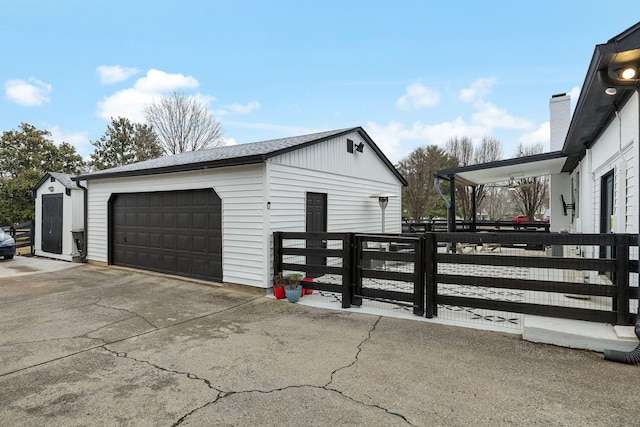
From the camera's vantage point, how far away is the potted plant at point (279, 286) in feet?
18.8

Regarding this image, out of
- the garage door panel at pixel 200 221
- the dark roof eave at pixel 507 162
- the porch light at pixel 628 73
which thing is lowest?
the garage door panel at pixel 200 221

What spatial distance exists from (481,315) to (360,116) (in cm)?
1824

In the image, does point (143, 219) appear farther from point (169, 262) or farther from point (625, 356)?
point (625, 356)

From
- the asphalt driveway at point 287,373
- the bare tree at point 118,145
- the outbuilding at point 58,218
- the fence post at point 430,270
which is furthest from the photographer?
the bare tree at point 118,145

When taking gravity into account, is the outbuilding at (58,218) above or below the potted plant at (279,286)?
above

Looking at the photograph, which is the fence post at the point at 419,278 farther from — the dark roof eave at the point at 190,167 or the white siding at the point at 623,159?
the dark roof eave at the point at 190,167

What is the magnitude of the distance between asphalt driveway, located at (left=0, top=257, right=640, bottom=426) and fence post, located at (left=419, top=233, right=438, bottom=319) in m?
0.28

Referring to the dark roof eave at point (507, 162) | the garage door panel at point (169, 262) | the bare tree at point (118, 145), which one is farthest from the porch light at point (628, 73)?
the bare tree at point (118, 145)

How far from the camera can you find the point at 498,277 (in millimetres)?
4387

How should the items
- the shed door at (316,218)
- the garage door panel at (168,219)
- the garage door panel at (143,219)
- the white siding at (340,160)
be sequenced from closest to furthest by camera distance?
the white siding at (340,160), the shed door at (316,218), the garage door panel at (168,219), the garage door panel at (143,219)

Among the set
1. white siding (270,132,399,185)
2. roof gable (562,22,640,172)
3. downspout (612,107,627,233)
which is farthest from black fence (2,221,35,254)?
downspout (612,107,627,233)

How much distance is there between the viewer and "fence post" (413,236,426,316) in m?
4.60

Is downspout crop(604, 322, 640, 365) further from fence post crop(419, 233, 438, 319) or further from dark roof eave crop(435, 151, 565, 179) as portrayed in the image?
dark roof eave crop(435, 151, 565, 179)

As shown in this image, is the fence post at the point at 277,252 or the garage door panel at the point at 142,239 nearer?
the fence post at the point at 277,252
